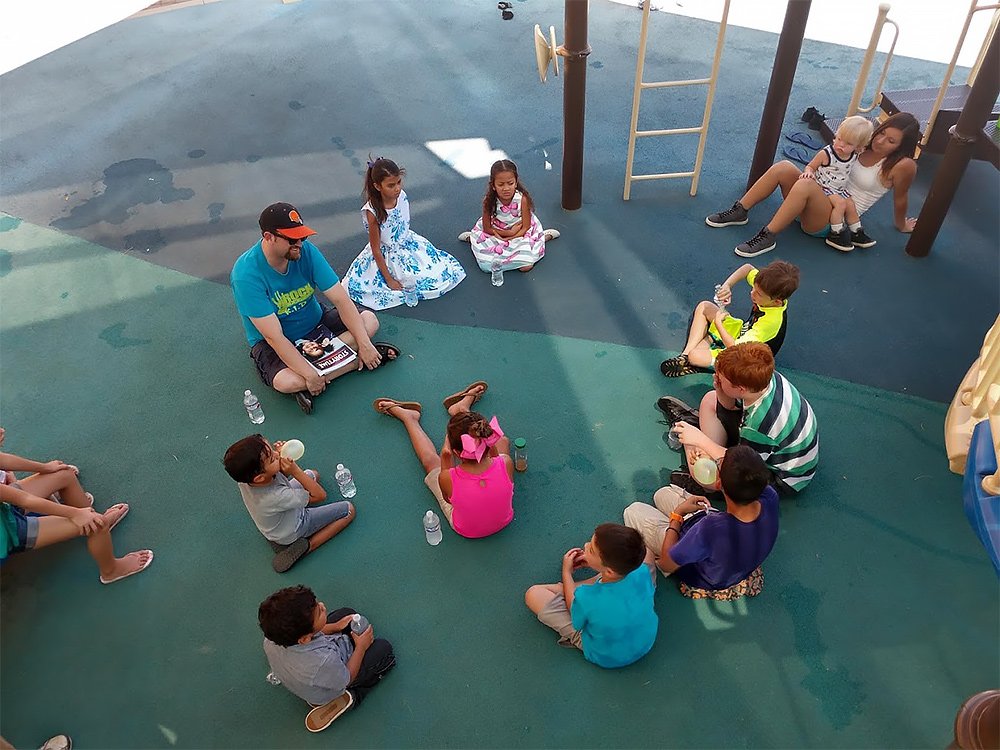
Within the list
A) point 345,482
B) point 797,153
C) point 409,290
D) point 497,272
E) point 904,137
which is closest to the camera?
point 345,482

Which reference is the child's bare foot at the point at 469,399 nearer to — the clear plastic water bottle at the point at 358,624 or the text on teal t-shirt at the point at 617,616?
the clear plastic water bottle at the point at 358,624

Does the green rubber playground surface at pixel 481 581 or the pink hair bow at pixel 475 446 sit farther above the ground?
the pink hair bow at pixel 475 446

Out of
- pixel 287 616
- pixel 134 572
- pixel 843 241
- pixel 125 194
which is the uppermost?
pixel 287 616

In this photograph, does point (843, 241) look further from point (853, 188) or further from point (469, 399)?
point (469, 399)

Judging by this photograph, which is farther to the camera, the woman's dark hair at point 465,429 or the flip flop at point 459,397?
the flip flop at point 459,397

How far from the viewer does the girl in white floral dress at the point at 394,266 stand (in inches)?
197

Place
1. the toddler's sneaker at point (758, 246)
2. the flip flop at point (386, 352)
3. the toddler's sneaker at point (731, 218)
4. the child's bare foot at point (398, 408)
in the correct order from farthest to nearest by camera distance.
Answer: the toddler's sneaker at point (731, 218) < the toddler's sneaker at point (758, 246) < the flip flop at point (386, 352) < the child's bare foot at point (398, 408)

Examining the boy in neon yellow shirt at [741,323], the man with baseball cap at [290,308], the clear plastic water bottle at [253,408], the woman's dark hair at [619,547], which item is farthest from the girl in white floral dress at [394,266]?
the woman's dark hair at [619,547]

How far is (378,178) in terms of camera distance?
466 centimetres

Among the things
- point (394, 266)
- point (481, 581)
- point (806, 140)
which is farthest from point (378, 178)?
point (806, 140)

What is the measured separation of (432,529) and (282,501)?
78 cm

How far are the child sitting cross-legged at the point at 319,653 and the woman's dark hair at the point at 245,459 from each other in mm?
571

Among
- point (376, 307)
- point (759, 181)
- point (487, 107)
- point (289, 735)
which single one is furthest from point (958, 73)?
point (289, 735)

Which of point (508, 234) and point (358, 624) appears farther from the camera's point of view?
point (508, 234)
